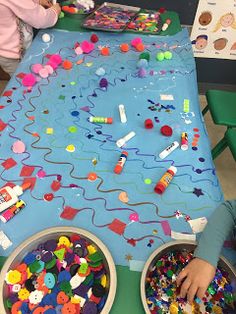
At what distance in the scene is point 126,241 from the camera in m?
0.68

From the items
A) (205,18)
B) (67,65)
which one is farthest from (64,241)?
(205,18)

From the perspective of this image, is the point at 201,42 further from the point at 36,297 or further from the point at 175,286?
the point at 36,297

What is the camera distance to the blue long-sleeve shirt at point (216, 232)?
2.05 ft

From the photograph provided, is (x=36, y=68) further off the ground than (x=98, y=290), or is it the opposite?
(x=36, y=68)

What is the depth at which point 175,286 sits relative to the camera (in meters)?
0.62

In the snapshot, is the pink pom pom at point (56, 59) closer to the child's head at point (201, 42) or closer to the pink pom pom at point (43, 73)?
the pink pom pom at point (43, 73)

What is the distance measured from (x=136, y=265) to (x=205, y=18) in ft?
5.51

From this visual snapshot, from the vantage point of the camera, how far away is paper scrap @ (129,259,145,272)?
0.63 meters

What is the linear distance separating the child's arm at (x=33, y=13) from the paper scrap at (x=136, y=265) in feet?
3.71

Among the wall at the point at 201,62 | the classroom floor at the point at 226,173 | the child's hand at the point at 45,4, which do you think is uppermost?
the child's hand at the point at 45,4

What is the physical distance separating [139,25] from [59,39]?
40cm

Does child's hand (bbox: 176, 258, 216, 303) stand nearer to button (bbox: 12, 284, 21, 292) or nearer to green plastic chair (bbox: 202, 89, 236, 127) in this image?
button (bbox: 12, 284, 21, 292)

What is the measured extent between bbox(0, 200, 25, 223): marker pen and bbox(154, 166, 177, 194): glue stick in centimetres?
34

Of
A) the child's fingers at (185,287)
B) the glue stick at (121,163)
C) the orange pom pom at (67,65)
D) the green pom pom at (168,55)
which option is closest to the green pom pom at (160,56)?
the green pom pom at (168,55)
